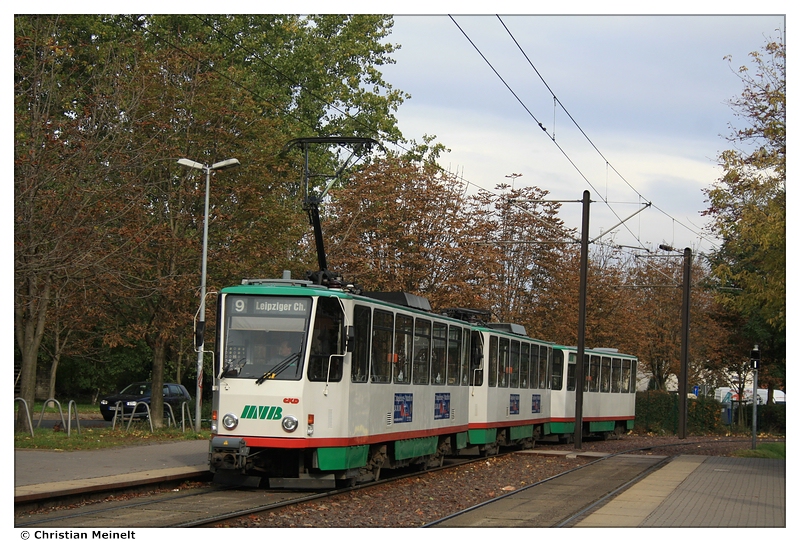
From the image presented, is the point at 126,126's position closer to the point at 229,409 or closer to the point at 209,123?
the point at 209,123

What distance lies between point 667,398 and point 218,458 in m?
36.1

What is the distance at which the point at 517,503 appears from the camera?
1480 centimetres

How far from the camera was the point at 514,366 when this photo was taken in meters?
27.1

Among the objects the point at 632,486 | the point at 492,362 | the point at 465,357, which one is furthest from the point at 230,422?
the point at 492,362

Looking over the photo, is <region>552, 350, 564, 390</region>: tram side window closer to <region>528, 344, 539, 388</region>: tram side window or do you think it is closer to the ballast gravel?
<region>528, 344, 539, 388</region>: tram side window

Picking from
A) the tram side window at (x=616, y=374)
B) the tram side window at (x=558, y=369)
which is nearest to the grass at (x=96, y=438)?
the tram side window at (x=558, y=369)

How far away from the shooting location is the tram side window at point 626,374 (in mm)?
37969

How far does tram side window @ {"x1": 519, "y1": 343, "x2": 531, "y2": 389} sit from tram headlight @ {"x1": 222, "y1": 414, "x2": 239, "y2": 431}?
14.1 meters

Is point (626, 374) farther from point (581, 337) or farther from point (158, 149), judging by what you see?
point (158, 149)

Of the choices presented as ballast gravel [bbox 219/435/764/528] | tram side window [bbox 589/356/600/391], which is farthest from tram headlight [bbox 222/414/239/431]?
tram side window [bbox 589/356/600/391]

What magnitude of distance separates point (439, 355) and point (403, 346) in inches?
90.8

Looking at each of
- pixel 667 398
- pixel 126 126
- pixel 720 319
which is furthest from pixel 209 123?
pixel 720 319

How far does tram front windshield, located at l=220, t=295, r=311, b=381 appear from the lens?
1476 centimetres
